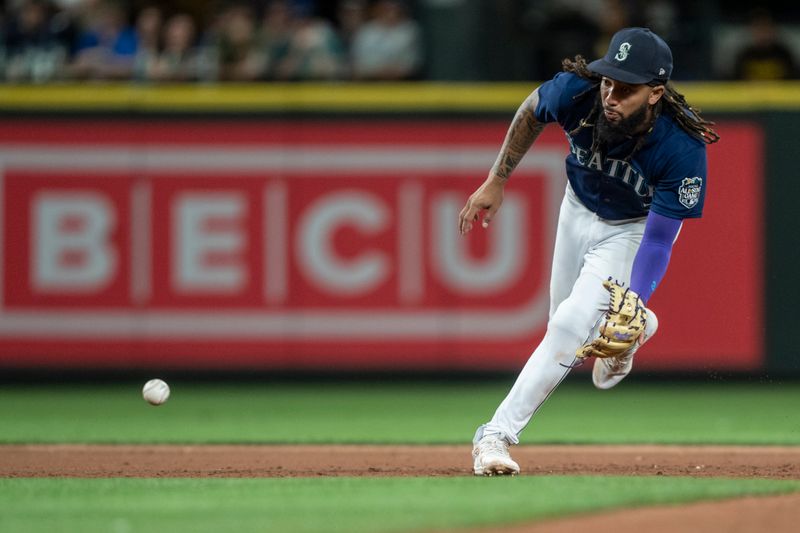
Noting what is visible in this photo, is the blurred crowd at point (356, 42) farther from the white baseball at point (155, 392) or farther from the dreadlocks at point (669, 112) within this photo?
the dreadlocks at point (669, 112)

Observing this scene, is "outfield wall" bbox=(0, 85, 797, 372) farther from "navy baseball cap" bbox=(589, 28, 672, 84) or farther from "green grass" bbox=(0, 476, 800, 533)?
"navy baseball cap" bbox=(589, 28, 672, 84)

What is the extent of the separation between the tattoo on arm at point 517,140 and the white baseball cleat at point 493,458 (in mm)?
1232

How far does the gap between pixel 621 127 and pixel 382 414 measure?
15.1 ft

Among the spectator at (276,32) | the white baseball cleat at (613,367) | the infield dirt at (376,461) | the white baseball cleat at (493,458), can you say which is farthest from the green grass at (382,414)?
the spectator at (276,32)

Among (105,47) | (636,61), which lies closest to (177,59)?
(105,47)

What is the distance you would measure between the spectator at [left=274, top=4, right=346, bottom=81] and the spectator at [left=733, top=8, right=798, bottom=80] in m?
3.53

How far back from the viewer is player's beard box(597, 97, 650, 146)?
615cm

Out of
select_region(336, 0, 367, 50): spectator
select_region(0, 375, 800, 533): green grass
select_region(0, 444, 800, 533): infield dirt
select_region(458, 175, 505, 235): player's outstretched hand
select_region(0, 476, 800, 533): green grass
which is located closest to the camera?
Result: select_region(0, 476, 800, 533): green grass

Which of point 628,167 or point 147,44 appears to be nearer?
point 628,167

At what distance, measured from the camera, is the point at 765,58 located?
12250 millimetres

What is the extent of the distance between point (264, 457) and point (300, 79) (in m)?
5.01

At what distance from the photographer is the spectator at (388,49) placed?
39.8ft

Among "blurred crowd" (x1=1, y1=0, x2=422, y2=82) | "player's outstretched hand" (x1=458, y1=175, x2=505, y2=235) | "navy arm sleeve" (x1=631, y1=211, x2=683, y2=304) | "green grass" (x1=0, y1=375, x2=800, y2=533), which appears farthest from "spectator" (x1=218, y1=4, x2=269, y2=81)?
"navy arm sleeve" (x1=631, y1=211, x2=683, y2=304)

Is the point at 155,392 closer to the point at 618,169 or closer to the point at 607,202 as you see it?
the point at 607,202
